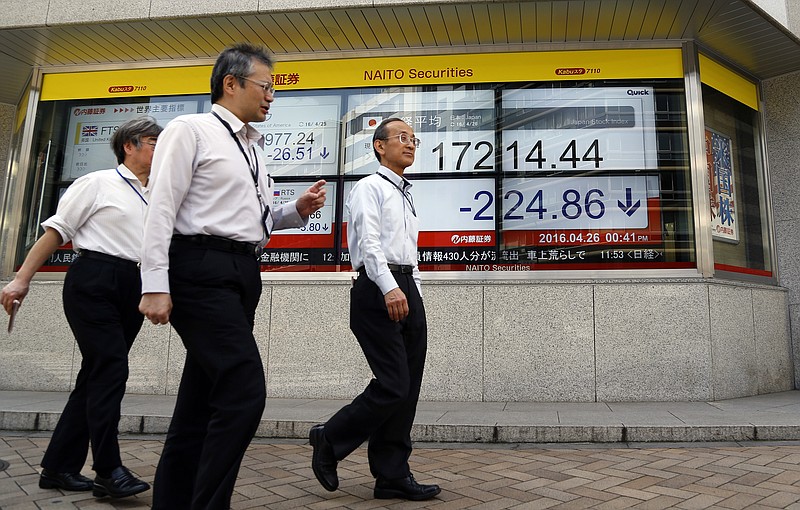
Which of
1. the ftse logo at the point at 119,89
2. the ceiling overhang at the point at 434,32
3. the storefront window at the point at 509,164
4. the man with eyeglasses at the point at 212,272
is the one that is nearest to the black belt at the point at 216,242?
the man with eyeglasses at the point at 212,272

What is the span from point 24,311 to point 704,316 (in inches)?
296

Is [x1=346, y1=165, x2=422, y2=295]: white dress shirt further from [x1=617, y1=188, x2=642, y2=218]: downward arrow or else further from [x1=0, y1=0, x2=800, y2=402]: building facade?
[x1=617, y1=188, x2=642, y2=218]: downward arrow

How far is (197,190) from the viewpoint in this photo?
2191 mm

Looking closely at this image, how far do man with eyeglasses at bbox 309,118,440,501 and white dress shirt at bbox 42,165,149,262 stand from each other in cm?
122

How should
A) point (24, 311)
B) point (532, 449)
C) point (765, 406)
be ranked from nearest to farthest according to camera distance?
1. point (532, 449)
2. point (765, 406)
3. point (24, 311)

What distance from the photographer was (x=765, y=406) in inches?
212

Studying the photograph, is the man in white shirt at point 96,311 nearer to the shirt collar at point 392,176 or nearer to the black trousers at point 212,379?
the black trousers at point 212,379

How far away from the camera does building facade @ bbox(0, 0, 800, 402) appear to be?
597 cm

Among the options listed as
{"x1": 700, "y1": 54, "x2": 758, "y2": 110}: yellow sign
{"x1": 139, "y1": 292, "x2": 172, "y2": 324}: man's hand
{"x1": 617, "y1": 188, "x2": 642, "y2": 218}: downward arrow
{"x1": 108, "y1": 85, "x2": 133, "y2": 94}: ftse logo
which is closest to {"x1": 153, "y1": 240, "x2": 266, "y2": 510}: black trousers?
{"x1": 139, "y1": 292, "x2": 172, "y2": 324}: man's hand

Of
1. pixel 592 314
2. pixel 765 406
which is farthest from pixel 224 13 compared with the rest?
pixel 765 406

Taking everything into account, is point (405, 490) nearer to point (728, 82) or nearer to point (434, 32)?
point (434, 32)

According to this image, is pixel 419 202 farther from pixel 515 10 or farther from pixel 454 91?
pixel 515 10

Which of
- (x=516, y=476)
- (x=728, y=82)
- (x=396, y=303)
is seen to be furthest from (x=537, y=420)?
(x=728, y=82)

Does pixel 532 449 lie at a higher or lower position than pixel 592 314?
lower
